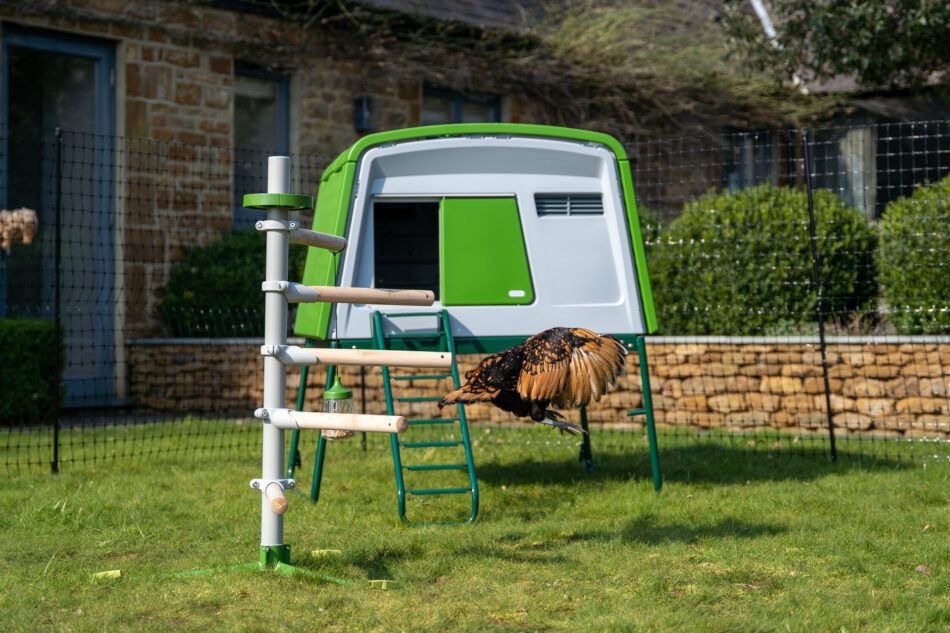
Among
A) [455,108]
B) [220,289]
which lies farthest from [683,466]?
[455,108]

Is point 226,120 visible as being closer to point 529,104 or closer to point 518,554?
point 529,104

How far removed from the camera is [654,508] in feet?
19.4

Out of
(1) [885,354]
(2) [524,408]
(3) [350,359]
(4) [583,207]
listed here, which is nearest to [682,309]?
(1) [885,354]

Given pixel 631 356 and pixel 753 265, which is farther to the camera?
pixel 753 265

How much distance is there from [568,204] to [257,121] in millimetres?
6202

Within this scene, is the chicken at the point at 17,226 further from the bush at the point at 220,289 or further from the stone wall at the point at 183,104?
the bush at the point at 220,289

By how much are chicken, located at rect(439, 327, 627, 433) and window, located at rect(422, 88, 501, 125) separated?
334 inches

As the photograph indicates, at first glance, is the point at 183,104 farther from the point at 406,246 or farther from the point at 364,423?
the point at 364,423

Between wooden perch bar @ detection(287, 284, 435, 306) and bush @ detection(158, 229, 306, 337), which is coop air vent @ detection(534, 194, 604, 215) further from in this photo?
bush @ detection(158, 229, 306, 337)

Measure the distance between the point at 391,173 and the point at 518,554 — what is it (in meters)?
2.67

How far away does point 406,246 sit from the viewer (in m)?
7.55

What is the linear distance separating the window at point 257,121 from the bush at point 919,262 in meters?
6.43

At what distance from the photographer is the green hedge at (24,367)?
894cm

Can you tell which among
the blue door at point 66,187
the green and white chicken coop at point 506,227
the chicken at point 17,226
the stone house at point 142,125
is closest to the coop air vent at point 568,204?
the green and white chicken coop at point 506,227
